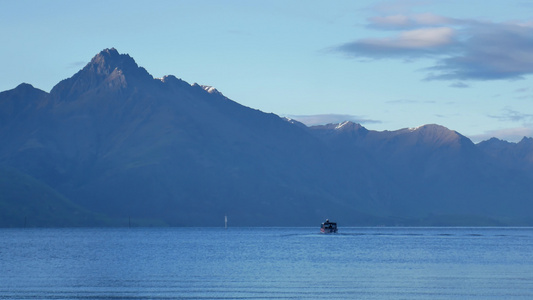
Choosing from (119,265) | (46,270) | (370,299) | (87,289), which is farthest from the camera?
(119,265)

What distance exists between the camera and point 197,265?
132 meters

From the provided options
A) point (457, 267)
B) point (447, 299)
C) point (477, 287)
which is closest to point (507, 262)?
point (457, 267)

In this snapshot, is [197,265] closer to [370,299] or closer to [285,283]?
[285,283]

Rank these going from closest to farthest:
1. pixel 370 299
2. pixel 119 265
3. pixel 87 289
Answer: pixel 370 299, pixel 87 289, pixel 119 265

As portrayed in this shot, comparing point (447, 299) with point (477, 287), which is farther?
point (477, 287)

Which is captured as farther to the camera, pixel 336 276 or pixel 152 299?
pixel 336 276

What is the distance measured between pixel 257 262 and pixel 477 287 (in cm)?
5145

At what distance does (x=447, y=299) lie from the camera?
8238 cm

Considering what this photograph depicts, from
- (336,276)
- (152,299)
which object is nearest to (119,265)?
(336,276)

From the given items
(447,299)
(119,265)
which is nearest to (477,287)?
(447,299)

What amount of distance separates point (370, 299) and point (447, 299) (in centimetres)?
768

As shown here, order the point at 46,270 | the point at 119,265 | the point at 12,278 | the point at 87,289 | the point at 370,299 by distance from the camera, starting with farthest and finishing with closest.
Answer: the point at 119,265
the point at 46,270
the point at 12,278
the point at 87,289
the point at 370,299

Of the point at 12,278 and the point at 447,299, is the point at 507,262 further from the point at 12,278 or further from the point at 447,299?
the point at 12,278

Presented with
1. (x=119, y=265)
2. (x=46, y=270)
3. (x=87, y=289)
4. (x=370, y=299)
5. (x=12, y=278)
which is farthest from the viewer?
(x=119, y=265)
